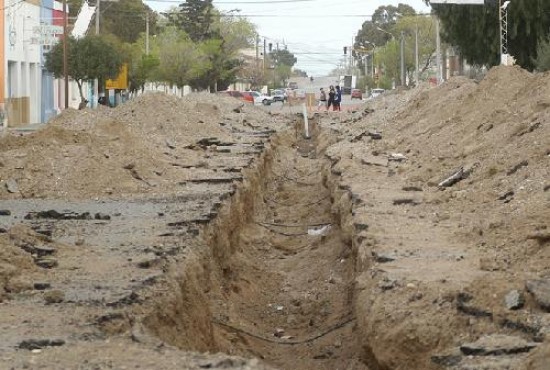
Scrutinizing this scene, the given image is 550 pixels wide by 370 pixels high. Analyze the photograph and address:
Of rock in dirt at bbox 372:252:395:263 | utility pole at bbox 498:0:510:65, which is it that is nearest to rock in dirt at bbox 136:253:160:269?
rock in dirt at bbox 372:252:395:263

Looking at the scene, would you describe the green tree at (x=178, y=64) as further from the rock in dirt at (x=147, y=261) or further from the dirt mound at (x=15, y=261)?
the rock in dirt at (x=147, y=261)

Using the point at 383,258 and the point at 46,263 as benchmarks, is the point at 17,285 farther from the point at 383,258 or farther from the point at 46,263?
the point at 383,258

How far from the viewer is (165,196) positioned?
64.7 ft

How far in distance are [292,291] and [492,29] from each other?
25.1m

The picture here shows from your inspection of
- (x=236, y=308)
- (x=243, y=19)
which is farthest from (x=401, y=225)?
(x=243, y=19)

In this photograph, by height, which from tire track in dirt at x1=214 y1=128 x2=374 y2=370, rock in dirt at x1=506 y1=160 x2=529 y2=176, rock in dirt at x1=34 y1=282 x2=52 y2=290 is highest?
rock in dirt at x1=506 y1=160 x2=529 y2=176

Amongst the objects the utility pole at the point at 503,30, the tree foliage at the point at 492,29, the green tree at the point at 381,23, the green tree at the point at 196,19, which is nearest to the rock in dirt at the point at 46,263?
the utility pole at the point at 503,30

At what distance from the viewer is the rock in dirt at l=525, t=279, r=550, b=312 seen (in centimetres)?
829

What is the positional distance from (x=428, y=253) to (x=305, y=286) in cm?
442

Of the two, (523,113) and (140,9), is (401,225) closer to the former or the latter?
(523,113)

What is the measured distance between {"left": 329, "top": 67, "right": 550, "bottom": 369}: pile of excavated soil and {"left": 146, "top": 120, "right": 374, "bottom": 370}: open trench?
83 centimetres

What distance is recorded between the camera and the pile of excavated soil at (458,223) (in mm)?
8781

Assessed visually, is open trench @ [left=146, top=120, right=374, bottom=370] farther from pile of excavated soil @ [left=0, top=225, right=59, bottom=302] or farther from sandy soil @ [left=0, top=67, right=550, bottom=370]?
pile of excavated soil @ [left=0, top=225, right=59, bottom=302]

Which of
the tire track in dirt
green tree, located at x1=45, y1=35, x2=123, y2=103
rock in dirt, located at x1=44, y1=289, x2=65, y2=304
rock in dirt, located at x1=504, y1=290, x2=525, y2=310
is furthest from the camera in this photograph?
green tree, located at x1=45, y1=35, x2=123, y2=103
